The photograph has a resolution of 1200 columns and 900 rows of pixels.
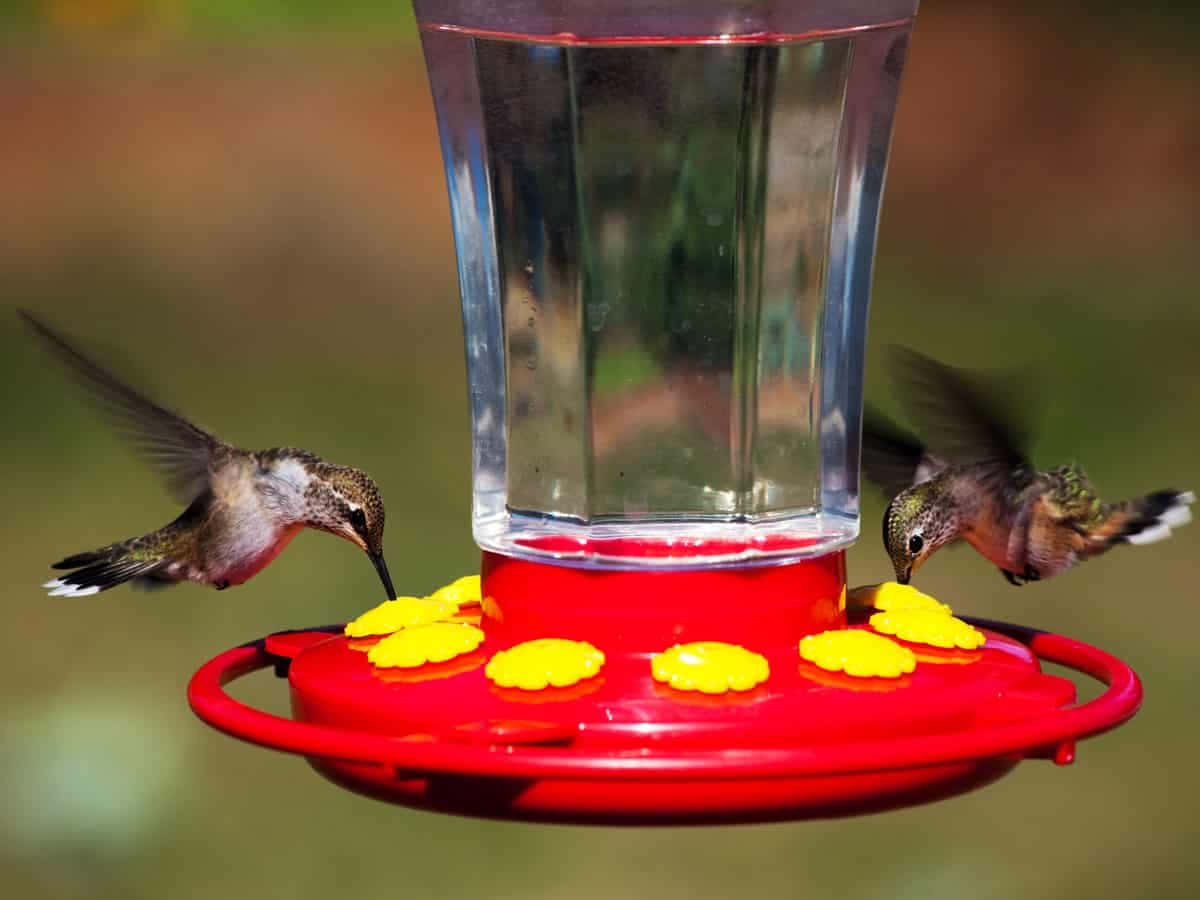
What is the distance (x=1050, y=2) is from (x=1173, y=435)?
296 centimetres

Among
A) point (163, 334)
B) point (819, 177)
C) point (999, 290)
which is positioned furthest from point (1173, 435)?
point (819, 177)

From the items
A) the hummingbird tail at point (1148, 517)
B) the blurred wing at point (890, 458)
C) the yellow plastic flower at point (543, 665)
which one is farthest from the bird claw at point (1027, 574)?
the yellow plastic flower at point (543, 665)

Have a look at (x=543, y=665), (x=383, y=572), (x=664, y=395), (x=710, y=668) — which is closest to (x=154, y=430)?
(x=383, y=572)

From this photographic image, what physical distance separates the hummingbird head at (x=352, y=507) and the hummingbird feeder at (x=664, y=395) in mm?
784

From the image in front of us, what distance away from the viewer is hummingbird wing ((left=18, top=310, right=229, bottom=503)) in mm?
3539

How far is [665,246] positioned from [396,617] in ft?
2.17

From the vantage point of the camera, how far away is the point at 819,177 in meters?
2.76

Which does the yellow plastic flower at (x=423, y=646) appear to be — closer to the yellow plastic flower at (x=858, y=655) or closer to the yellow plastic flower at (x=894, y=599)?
the yellow plastic flower at (x=858, y=655)

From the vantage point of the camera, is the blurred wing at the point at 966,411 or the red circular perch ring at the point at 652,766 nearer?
the red circular perch ring at the point at 652,766

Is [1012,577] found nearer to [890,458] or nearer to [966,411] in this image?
[890,458]

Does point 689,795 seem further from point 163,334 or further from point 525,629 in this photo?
point 163,334

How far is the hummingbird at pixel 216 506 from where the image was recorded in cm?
370

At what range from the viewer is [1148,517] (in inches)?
151

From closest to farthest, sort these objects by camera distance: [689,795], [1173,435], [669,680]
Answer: [689,795], [669,680], [1173,435]
